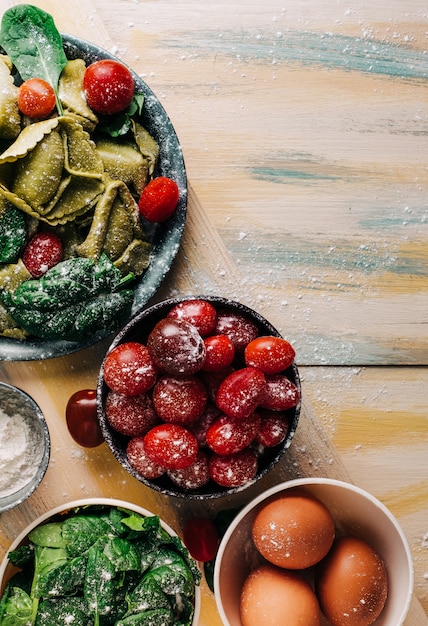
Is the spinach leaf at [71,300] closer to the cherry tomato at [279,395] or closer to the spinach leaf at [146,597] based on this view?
the cherry tomato at [279,395]

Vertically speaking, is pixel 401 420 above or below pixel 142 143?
below

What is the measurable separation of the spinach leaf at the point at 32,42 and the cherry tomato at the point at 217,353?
1.50 feet

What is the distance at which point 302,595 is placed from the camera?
1.13 m

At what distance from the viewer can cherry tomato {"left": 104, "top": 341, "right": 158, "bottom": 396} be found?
1.07 meters

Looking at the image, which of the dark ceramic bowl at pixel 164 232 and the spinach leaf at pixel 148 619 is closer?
the spinach leaf at pixel 148 619

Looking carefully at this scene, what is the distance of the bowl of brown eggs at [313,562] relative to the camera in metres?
1.13

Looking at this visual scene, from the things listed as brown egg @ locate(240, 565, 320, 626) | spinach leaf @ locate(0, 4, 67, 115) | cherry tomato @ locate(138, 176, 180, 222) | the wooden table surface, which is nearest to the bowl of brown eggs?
brown egg @ locate(240, 565, 320, 626)

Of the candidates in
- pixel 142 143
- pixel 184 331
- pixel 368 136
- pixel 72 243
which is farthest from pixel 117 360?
pixel 368 136

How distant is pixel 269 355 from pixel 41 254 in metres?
0.41

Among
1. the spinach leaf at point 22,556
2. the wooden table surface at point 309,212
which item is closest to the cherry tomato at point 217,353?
the wooden table surface at point 309,212

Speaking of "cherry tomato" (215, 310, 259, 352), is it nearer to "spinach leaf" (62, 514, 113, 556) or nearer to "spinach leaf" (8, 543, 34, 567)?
"spinach leaf" (62, 514, 113, 556)

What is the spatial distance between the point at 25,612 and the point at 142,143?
77cm

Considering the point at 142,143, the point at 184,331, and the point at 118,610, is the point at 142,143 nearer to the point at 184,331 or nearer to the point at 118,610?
the point at 184,331

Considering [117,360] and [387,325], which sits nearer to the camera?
[117,360]
